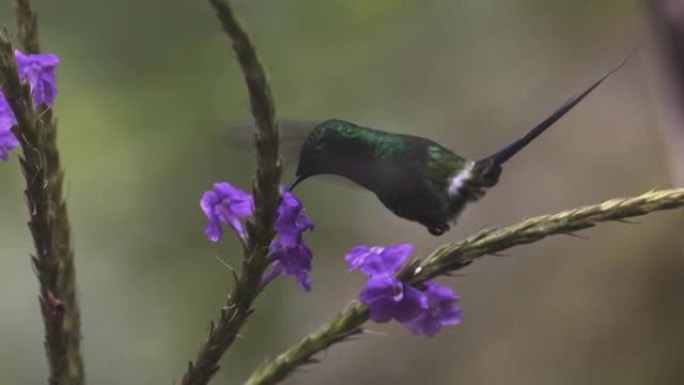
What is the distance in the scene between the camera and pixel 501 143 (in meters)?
4.28

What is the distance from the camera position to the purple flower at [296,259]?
0.79 metres

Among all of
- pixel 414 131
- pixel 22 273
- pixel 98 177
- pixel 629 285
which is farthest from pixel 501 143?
pixel 22 273

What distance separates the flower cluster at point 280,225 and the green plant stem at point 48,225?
16 cm

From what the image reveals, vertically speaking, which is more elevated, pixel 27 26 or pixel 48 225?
pixel 27 26

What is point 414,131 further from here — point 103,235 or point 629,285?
point 103,235

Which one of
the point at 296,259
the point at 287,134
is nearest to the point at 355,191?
the point at 287,134

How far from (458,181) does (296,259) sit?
0.20 m

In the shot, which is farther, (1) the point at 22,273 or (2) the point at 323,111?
(2) the point at 323,111

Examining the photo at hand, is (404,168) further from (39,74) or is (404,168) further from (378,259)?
(39,74)

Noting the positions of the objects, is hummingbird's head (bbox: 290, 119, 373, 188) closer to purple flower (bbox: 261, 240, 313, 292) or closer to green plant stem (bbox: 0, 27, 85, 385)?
purple flower (bbox: 261, 240, 313, 292)

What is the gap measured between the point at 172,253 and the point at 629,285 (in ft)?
6.63

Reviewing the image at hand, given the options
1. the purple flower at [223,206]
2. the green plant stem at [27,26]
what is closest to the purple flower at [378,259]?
the purple flower at [223,206]

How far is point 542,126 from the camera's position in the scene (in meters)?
0.73

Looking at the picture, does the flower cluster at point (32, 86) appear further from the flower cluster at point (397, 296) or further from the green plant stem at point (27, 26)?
the flower cluster at point (397, 296)
